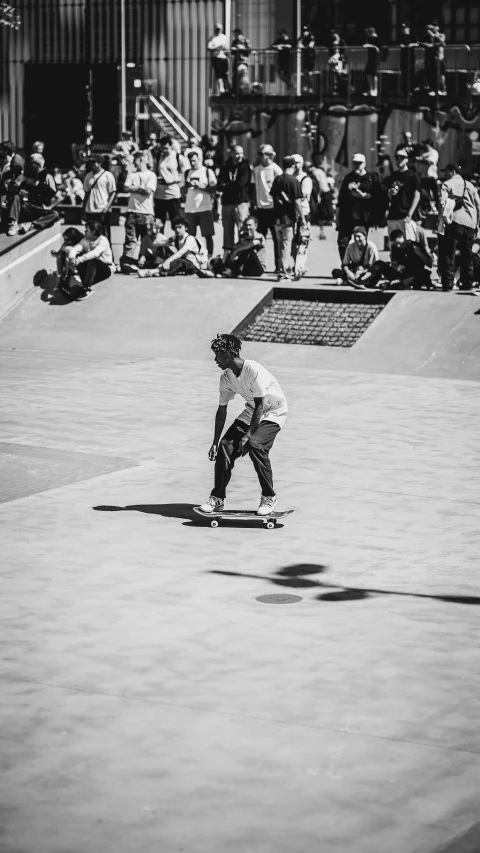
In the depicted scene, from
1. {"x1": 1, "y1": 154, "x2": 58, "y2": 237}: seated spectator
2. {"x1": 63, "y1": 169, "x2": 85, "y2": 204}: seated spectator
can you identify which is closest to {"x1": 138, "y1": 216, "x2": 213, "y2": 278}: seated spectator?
{"x1": 1, "y1": 154, "x2": 58, "y2": 237}: seated spectator

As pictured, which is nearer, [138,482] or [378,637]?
[378,637]

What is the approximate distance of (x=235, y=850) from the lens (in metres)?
4.50

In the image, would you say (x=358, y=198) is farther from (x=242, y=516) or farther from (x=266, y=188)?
(x=242, y=516)

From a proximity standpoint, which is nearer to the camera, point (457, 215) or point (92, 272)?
point (457, 215)

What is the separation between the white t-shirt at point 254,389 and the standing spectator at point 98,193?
39.9 ft

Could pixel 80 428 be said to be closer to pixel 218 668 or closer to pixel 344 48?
pixel 218 668

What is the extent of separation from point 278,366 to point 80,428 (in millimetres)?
4956

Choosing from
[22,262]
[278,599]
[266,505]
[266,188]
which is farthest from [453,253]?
[278,599]

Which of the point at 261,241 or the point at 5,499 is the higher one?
the point at 261,241

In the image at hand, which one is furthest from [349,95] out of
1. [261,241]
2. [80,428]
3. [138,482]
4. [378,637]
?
[378,637]

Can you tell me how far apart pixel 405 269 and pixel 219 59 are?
13.3 meters

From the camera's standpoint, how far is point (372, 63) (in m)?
29.0

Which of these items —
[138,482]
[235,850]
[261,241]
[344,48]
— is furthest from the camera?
[344,48]

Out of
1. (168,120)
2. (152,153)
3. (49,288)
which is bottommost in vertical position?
(49,288)
